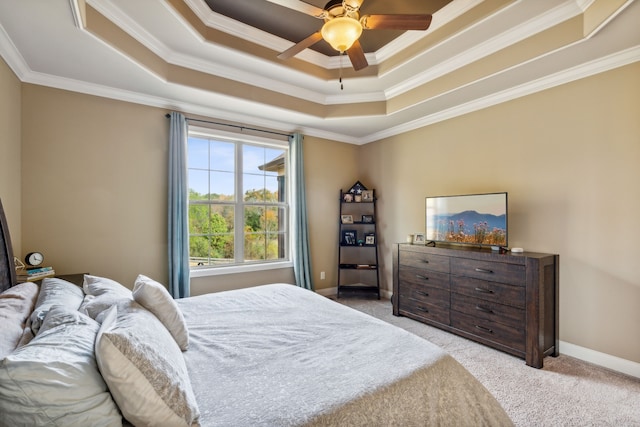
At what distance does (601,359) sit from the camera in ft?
8.34

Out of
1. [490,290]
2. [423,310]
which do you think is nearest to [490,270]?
[490,290]

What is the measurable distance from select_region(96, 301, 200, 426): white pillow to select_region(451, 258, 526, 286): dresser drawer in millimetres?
2749

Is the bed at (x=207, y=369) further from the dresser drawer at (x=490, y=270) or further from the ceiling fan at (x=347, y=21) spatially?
the ceiling fan at (x=347, y=21)

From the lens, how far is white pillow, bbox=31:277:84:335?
1.34m

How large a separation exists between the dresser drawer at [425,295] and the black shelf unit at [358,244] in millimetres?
850

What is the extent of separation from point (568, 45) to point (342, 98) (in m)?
2.35

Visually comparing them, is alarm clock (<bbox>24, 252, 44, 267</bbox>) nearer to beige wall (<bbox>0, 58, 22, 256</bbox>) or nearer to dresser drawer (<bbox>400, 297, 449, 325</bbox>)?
beige wall (<bbox>0, 58, 22, 256</bbox>)

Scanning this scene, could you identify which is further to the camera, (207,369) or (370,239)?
(370,239)

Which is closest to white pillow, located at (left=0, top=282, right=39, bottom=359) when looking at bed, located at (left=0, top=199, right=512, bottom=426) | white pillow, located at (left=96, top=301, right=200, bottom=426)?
bed, located at (left=0, top=199, right=512, bottom=426)

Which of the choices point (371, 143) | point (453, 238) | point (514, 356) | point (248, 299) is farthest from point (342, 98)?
point (514, 356)

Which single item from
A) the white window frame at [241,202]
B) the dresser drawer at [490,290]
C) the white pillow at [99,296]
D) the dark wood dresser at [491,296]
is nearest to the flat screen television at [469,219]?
the dark wood dresser at [491,296]

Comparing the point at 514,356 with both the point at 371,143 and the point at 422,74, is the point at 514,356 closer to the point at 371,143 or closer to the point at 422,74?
the point at 422,74

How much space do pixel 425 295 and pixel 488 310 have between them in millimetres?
715

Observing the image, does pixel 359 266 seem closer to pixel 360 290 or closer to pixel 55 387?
pixel 360 290
